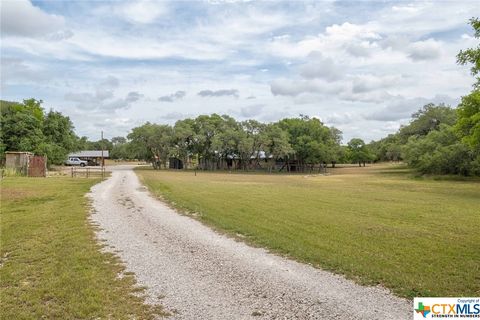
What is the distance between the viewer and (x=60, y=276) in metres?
7.47

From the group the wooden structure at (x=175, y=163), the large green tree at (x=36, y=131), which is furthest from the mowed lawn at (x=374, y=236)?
the wooden structure at (x=175, y=163)

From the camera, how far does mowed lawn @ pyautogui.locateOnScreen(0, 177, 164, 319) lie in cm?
588

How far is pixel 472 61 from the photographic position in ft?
71.9

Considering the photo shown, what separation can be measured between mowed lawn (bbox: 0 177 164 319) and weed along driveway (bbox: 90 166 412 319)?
471 mm

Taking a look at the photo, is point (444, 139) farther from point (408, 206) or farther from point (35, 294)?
point (35, 294)

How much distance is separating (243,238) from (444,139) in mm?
47744

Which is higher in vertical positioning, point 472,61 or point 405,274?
point 472,61

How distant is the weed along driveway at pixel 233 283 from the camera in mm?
5820

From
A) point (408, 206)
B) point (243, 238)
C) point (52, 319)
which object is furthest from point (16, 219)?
point (408, 206)

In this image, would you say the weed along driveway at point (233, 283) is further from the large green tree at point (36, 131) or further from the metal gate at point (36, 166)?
the large green tree at point (36, 131)
